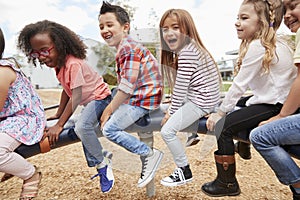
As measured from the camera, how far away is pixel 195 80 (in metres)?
1.39

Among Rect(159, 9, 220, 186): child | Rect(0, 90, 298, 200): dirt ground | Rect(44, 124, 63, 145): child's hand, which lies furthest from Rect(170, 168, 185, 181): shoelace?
Rect(44, 124, 63, 145): child's hand

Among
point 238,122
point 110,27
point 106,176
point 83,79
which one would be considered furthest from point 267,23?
point 106,176

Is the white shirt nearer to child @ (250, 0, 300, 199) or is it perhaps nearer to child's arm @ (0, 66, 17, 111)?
child @ (250, 0, 300, 199)

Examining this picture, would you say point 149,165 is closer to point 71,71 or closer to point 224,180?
point 224,180

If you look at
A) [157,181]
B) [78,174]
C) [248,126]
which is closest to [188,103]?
[248,126]

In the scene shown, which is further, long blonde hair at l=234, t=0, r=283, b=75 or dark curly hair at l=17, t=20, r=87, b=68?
dark curly hair at l=17, t=20, r=87, b=68

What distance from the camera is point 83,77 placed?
1675mm

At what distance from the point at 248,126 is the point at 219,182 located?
1.13 feet

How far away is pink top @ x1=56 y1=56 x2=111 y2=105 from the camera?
1.66m

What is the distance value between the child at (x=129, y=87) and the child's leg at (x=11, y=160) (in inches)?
20.0

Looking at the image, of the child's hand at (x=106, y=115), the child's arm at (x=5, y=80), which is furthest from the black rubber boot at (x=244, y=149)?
the child's arm at (x=5, y=80)

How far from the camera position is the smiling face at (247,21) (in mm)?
1401

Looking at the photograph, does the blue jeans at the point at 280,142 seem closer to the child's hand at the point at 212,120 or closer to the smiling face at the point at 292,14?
the child's hand at the point at 212,120

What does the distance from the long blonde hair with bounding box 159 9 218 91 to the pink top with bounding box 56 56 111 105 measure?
0.44 metres
